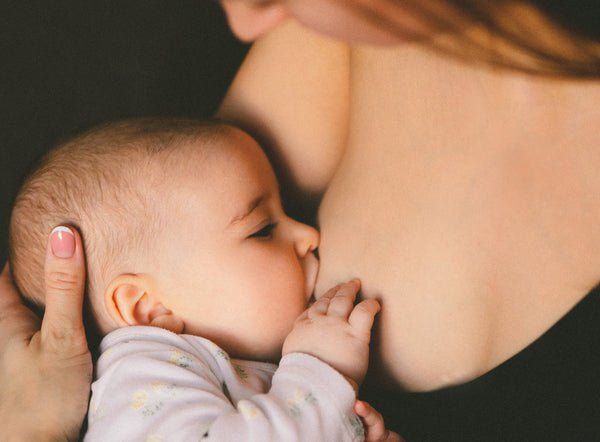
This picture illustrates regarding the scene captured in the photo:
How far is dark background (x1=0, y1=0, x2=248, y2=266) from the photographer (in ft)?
3.49

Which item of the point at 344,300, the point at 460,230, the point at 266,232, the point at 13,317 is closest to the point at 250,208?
the point at 266,232

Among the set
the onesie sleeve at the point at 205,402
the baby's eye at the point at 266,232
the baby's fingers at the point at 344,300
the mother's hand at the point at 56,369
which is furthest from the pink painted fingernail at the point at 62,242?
the baby's fingers at the point at 344,300

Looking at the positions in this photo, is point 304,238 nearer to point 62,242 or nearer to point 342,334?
point 342,334

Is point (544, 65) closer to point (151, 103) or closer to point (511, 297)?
point (511, 297)

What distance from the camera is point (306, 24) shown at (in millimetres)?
730

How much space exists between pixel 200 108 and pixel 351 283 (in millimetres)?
622

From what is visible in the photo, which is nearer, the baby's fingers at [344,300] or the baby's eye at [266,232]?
the baby's fingers at [344,300]

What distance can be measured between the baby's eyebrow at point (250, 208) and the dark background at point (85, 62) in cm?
36

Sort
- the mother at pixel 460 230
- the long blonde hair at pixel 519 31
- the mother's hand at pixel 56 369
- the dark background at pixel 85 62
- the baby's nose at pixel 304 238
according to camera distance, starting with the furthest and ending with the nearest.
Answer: the dark background at pixel 85 62 < the baby's nose at pixel 304 238 < the mother's hand at pixel 56 369 < the mother at pixel 460 230 < the long blonde hair at pixel 519 31

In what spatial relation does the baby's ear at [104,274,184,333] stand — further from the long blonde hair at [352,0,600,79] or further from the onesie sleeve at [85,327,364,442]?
the long blonde hair at [352,0,600,79]

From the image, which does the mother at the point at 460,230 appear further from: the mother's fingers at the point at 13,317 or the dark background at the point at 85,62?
the dark background at the point at 85,62

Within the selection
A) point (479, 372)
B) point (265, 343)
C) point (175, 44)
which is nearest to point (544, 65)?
point (479, 372)

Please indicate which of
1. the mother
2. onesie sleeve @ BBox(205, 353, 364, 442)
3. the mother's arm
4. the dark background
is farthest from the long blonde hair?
the dark background

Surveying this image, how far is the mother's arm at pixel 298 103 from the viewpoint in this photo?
3.18 ft
